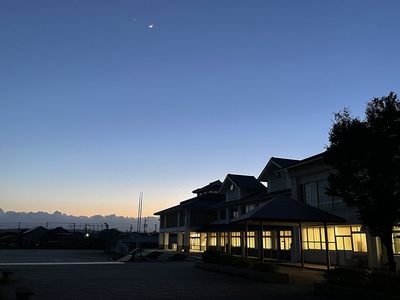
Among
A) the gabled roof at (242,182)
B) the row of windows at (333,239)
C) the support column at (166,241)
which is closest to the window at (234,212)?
the gabled roof at (242,182)

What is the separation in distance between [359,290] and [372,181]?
15.9 feet

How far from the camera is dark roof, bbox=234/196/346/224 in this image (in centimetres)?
1827

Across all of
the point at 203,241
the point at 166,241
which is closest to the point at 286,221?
the point at 203,241

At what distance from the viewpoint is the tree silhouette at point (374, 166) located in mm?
13898

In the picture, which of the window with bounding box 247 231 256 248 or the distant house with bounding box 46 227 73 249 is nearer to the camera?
the window with bounding box 247 231 256 248

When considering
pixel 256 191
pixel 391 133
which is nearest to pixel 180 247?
pixel 256 191

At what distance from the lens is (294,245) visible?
25.8 metres

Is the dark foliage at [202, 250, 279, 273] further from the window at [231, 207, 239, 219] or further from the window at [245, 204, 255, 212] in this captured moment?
the window at [231, 207, 239, 219]

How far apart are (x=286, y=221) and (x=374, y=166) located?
21.2 feet

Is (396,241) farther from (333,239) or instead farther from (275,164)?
(275,164)

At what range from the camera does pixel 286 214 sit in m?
18.9

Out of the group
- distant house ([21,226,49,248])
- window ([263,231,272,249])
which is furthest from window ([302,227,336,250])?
distant house ([21,226,49,248])

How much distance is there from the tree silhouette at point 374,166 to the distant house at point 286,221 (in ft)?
14.1

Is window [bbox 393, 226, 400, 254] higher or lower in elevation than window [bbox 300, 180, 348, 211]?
lower
